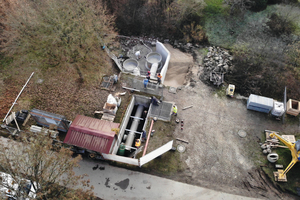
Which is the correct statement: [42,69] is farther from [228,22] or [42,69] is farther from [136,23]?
[228,22]

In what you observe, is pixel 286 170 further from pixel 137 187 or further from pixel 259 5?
pixel 259 5

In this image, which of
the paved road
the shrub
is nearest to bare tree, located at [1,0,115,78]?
the paved road

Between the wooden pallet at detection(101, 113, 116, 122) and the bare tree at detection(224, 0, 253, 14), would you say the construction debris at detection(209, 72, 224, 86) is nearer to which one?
the wooden pallet at detection(101, 113, 116, 122)

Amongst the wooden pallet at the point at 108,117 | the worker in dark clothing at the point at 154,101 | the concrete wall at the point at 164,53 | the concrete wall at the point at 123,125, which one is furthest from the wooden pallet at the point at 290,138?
the wooden pallet at the point at 108,117

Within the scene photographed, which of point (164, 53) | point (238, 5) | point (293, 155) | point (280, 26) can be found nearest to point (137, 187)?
point (293, 155)

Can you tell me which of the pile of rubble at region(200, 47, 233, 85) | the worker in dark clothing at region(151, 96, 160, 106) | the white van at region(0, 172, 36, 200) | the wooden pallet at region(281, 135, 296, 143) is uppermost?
the pile of rubble at region(200, 47, 233, 85)

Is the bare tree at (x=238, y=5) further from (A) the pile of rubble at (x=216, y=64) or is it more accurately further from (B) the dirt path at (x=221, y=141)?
(B) the dirt path at (x=221, y=141)

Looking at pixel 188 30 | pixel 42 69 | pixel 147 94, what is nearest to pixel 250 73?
pixel 188 30
